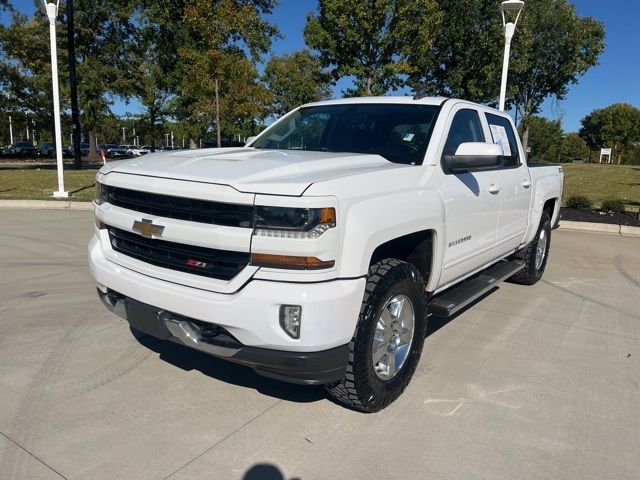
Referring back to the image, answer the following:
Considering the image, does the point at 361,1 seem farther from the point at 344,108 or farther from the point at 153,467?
the point at 153,467

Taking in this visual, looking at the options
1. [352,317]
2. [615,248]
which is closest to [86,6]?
[615,248]

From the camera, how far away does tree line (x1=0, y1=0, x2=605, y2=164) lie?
2181 cm

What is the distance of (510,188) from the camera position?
4.81 m

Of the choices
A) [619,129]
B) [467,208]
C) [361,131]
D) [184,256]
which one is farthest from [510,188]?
[619,129]

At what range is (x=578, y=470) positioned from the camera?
2684 millimetres

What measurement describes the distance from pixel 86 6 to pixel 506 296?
33.2 metres

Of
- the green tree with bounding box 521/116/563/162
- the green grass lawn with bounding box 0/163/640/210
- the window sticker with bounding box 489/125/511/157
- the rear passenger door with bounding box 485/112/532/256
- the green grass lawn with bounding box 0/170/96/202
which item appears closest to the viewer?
the rear passenger door with bounding box 485/112/532/256

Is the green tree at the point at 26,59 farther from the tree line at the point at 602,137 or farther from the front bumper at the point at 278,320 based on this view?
the tree line at the point at 602,137

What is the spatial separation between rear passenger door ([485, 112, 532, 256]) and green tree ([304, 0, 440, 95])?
15988 millimetres

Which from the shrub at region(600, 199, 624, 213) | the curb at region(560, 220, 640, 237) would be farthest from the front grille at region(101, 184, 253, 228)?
the shrub at region(600, 199, 624, 213)

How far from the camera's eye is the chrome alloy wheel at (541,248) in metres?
6.30

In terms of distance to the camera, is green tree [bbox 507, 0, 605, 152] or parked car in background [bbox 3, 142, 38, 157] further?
parked car in background [bbox 3, 142, 38, 157]

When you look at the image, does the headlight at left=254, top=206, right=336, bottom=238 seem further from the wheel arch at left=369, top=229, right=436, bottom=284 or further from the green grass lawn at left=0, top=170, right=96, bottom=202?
the green grass lawn at left=0, top=170, right=96, bottom=202

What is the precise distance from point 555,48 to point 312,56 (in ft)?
50.0
